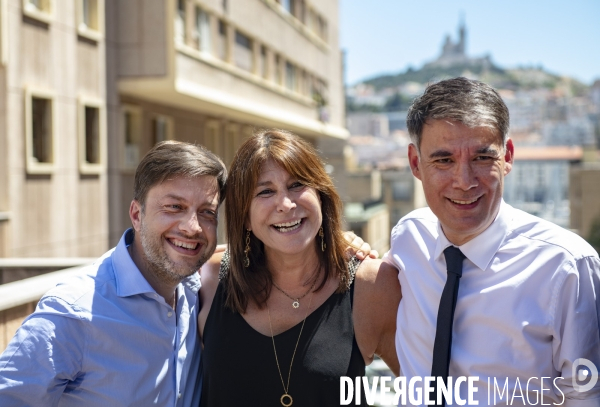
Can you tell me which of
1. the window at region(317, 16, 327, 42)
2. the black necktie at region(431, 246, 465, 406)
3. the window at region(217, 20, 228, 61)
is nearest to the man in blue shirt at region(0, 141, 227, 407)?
the black necktie at region(431, 246, 465, 406)

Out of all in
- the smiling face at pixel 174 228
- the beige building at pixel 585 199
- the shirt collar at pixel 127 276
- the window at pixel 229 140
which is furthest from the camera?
the beige building at pixel 585 199

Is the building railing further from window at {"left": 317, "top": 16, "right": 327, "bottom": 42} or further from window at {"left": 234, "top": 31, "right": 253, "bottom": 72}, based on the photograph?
window at {"left": 317, "top": 16, "right": 327, "bottom": 42}

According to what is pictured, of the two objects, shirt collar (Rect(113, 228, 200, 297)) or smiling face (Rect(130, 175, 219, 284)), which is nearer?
shirt collar (Rect(113, 228, 200, 297))

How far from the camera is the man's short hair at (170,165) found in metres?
3.10

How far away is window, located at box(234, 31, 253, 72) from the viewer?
73.8 feet

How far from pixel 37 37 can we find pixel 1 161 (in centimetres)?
274

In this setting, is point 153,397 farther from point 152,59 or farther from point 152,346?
point 152,59

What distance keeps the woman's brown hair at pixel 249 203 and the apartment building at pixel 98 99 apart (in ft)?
35.1

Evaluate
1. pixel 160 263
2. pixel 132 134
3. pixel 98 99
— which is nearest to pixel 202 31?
pixel 132 134

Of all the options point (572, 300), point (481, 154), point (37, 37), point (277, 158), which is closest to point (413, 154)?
point (481, 154)

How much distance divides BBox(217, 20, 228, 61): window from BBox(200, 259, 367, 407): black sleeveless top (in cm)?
1836

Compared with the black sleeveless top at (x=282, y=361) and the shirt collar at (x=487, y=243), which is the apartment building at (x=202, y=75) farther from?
the shirt collar at (x=487, y=243)

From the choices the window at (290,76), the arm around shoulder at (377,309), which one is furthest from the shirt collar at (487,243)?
the window at (290,76)

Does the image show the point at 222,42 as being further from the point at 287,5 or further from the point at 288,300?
the point at 288,300
